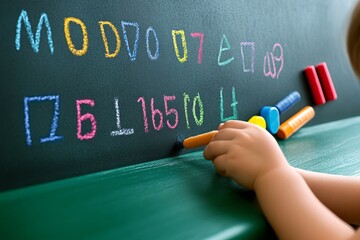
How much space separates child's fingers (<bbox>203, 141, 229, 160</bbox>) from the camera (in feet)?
1.41

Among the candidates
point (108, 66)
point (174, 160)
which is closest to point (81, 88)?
point (108, 66)

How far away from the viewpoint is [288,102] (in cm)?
73

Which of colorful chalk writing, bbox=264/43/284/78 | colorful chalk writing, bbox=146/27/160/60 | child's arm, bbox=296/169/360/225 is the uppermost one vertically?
colorful chalk writing, bbox=146/27/160/60

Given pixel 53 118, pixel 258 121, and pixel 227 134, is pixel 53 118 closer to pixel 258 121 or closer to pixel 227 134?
pixel 227 134

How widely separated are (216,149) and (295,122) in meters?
0.33

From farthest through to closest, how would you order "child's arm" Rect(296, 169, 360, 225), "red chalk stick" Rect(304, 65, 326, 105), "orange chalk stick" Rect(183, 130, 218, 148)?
"red chalk stick" Rect(304, 65, 326, 105) → "orange chalk stick" Rect(183, 130, 218, 148) → "child's arm" Rect(296, 169, 360, 225)

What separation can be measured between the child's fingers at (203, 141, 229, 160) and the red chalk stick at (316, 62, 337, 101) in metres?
0.49

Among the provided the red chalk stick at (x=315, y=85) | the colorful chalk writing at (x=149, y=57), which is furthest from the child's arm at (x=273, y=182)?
the red chalk stick at (x=315, y=85)

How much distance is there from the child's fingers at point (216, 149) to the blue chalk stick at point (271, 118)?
0.23 metres

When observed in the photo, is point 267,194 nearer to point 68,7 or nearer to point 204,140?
point 204,140

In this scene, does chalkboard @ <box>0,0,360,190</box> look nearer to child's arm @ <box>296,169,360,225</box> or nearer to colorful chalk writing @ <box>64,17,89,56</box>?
colorful chalk writing @ <box>64,17,89,56</box>

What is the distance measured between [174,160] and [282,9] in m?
0.43

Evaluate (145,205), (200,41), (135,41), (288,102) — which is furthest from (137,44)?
(288,102)

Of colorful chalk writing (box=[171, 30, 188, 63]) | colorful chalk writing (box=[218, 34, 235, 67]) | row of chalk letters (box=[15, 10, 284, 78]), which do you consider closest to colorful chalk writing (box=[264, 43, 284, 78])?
row of chalk letters (box=[15, 10, 284, 78])
